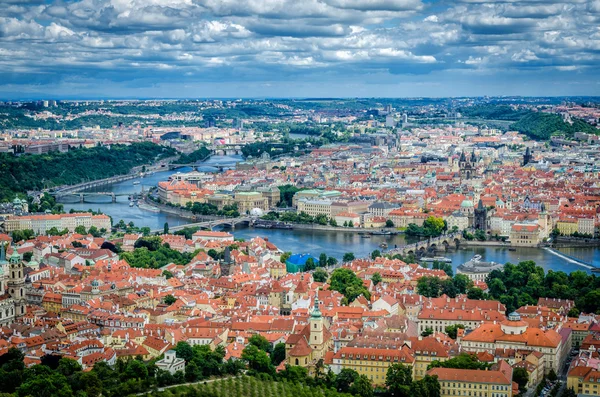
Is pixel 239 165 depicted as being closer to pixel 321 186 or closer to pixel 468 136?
pixel 321 186

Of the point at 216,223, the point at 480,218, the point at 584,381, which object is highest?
the point at 584,381

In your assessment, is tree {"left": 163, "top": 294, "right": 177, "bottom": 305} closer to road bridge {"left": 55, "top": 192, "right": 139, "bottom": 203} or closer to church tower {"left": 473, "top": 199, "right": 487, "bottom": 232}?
church tower {"left": 473, "top": 199, "right": 487, "bottom": 232}

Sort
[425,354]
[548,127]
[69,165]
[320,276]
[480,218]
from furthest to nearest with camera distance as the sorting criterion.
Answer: [548,127], [69,165], [480,218], [320,276], [425,354]

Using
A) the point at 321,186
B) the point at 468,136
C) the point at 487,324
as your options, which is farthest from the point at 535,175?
the point at 487,324

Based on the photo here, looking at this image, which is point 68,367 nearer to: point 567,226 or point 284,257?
point 284,257

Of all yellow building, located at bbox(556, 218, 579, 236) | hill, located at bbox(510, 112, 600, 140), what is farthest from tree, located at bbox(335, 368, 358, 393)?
hill, located at bbox(510, 112, 600, 140)

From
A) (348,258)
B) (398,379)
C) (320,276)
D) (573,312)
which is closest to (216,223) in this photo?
(348,258)

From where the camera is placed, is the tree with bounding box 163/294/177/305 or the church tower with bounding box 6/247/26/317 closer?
the church tower with bounding box 6/247/26/317
